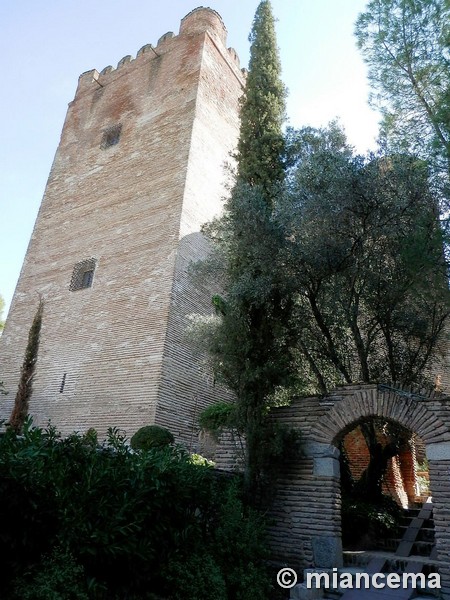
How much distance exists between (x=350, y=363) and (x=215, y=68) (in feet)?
34.6

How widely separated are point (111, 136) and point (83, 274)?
5022 millimetres

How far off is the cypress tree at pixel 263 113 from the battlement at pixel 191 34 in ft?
11.5

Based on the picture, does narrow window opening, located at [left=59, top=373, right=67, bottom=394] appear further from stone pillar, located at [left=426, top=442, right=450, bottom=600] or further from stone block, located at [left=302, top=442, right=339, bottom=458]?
stone pillar, located at [left=426, top=442, right=450, bottom=600]

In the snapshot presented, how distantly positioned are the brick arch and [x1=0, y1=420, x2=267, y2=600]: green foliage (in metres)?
1.91

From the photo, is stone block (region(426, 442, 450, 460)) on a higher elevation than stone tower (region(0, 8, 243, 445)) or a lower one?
lower

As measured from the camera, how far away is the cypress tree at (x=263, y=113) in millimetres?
9047

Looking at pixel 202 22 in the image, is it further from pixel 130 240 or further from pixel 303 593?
pixel 303 593

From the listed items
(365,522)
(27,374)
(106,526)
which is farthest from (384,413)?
(27,374)

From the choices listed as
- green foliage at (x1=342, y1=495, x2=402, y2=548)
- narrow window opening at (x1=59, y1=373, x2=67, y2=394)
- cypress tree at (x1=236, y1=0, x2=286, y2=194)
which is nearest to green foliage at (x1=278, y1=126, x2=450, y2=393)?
cypress tree at (x1=236, y1=0, x2=286, y2=194)

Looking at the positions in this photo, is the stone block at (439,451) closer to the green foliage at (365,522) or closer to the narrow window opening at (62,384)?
the green foliage at (365,522)

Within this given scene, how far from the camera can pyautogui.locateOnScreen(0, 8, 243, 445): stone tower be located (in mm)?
10172

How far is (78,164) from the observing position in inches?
590

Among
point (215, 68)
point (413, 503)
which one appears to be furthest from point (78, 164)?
point (413, 503)

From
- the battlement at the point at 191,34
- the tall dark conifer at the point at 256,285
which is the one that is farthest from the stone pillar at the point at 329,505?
the battlement at the point at 191,34
